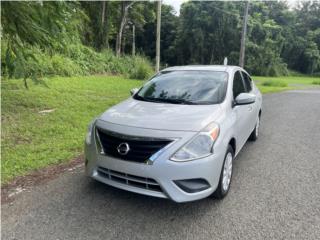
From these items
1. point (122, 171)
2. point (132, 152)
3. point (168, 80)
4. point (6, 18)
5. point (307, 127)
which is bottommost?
point (307, 127)

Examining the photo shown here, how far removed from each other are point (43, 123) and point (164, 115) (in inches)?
159

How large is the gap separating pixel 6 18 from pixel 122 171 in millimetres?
3218

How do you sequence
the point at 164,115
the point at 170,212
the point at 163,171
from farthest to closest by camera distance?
1. the point at 164,115
2. the point at 170,212
3. the point at 163,171

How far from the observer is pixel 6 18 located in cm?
458

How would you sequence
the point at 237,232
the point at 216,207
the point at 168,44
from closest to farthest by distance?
the point at 237,232 → the point at 216,207 → the point at 168,44

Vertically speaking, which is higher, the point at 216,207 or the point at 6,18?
the point at 6,18

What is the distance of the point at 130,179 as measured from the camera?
10.5 feet

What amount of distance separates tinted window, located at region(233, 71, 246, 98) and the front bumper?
1.37 metres

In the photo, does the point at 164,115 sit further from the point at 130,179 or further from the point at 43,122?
the point at 43,122

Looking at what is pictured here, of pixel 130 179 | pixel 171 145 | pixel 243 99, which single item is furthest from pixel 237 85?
pixel 130 179

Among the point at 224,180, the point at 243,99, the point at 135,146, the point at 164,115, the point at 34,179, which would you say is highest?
the point at 243,99

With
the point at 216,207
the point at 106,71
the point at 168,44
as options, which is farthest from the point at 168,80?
the point at 168,44

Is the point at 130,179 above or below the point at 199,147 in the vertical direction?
below

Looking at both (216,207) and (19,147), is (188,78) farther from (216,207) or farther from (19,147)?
(19,147)
